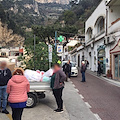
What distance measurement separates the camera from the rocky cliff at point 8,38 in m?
63.4

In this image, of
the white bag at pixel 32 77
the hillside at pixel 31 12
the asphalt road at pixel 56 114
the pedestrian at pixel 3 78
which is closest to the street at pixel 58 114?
the asphalt road at pixel 56 114

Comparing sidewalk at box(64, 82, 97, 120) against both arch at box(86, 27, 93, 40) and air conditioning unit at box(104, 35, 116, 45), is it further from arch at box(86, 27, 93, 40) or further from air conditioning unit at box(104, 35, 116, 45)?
arch at box(86, 27, 93, 40)

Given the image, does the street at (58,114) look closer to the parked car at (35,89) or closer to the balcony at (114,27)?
the parked car at (35,89)

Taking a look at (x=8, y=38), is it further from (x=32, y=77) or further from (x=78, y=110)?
(x=78, y=110)

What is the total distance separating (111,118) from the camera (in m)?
4.27

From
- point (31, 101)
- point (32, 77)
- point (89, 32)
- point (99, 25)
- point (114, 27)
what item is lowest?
point (31, 101)

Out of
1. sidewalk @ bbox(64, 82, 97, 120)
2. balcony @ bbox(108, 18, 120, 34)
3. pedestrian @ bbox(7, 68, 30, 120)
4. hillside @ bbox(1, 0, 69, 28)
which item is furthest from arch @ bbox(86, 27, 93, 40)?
hillside @ bbox(1, 0, 69, 28)

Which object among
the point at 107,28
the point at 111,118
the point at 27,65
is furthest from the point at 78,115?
the point at 107,28

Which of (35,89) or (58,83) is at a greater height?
(58,83)

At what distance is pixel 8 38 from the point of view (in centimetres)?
6706

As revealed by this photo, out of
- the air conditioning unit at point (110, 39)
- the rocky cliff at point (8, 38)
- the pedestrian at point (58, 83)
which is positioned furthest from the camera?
the rocky cliff at point (8, 38)

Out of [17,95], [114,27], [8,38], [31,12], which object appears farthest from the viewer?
[31,12]

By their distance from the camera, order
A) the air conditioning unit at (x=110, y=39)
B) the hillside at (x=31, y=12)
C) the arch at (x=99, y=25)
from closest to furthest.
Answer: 1. the air conditioning unit at (x=110, y=39)
2. the arch at (x=99, y=25)
3. the hillside at (x=31, y=12)

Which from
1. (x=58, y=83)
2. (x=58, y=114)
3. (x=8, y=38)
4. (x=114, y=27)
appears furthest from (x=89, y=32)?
(x=8, y=38)
